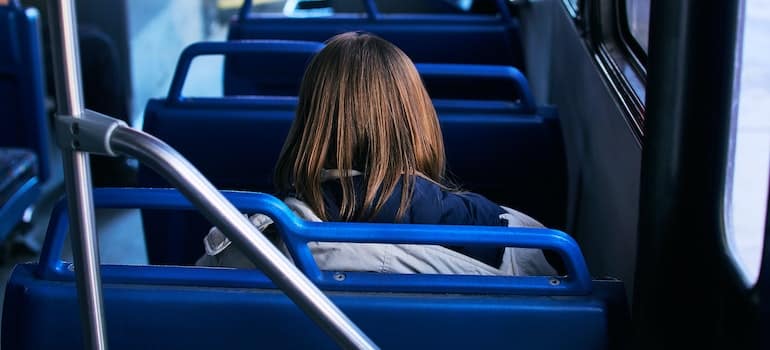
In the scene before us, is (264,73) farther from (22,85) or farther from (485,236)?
(485,236)

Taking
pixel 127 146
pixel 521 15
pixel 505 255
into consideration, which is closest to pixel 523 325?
pixel 505 255

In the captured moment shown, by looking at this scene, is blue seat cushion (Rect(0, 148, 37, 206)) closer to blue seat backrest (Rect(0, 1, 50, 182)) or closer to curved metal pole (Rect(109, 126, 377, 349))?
blue seat backrest (Rect(0, 1, 50, 182))

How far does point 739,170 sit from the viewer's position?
1.34 m

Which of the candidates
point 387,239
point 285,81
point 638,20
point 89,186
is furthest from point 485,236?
point 285,81

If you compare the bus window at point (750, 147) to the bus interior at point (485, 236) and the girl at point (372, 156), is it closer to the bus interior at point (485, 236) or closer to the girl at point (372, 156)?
the bus interior at point (485, 236)

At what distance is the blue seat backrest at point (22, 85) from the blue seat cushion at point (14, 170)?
0.47 metres

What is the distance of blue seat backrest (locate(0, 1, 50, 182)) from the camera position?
3.51 meters

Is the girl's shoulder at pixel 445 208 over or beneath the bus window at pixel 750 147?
beneath

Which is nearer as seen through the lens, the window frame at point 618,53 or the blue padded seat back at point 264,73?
the window frame at point 618,53

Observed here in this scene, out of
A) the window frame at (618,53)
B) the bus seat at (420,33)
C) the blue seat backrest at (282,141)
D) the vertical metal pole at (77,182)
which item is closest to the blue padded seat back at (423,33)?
the bus seat at (420,33)

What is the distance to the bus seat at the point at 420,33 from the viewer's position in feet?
10.9

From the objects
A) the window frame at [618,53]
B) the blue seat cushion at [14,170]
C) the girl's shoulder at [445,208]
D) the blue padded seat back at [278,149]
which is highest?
the window frame at [618,53]

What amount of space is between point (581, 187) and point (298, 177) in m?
1.18

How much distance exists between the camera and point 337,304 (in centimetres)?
130
